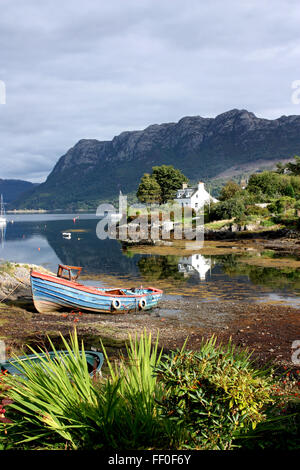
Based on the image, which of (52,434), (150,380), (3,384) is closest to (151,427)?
(150,380)

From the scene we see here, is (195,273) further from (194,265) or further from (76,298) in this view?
(76,298)

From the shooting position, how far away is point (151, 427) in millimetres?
4398

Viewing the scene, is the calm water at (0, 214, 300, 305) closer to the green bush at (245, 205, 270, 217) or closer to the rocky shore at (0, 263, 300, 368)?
the rocky shore at (0, 263, 300, 368)

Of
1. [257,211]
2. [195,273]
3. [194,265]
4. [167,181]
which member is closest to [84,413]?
[195,273]

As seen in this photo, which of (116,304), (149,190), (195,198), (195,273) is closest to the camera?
(116,304)

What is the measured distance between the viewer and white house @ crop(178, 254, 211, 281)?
35188mm

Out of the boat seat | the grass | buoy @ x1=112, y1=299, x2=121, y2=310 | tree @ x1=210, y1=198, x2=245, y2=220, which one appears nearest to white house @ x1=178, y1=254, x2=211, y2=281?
the boat seat

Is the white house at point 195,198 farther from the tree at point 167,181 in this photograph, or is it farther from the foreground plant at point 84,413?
the foreground plant at point 84,413

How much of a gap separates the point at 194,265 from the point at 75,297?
21252 millimetres

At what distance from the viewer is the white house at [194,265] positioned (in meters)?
35.2

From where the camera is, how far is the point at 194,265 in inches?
1544

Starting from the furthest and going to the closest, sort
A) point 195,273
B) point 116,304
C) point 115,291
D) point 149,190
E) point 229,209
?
point 149,190, point 229,209, point 195,273, point 115,291, point 116,304
